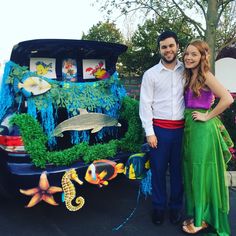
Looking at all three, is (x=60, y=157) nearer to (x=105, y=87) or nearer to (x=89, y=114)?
(x=89, y=114)

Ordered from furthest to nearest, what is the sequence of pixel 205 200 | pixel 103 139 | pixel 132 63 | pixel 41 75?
1. pixel 132 63
2. pixel 103 139
3. pixel 41 75
4. pixel 205 200

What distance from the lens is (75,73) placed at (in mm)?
3865

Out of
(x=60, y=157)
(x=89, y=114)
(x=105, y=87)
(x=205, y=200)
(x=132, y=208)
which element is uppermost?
(x=105, y=87)

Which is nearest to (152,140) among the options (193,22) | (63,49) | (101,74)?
(101,74)

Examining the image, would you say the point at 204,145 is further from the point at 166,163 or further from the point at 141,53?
the point at 141,53

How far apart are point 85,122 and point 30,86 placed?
0.66 m

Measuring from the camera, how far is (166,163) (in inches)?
133

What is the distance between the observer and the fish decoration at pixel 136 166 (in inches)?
139

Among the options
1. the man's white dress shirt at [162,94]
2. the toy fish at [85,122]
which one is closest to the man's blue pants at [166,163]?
the man's white dress shirt at [162,94]

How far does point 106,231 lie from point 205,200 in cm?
98

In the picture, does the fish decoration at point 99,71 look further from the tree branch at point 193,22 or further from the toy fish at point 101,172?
the tree branch at point 193,22

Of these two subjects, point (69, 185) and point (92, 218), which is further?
point (92, 218)

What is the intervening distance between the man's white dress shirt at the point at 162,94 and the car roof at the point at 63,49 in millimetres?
809

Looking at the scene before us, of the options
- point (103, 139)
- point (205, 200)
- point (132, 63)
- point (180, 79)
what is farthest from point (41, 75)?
point (132, 63)
